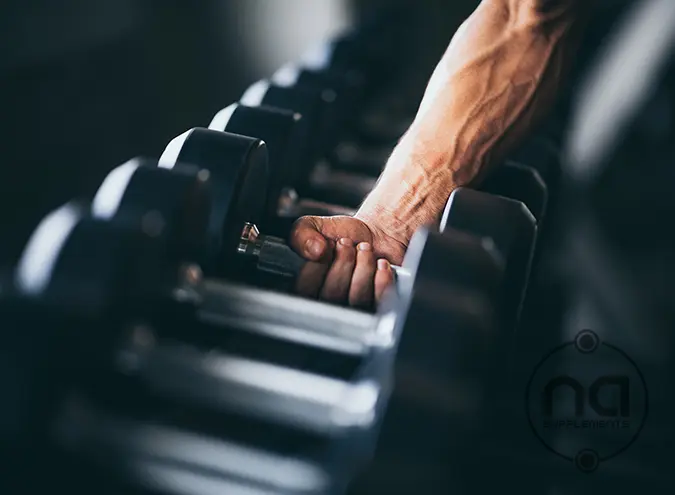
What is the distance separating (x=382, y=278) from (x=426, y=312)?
260mm

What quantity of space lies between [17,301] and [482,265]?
1.23ft

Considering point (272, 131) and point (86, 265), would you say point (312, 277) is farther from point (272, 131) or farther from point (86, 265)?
point (86, 265)

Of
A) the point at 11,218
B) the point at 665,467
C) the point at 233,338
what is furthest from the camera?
the point at 11,218

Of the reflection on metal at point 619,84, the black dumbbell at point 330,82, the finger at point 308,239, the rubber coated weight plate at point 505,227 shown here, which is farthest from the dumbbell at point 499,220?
the reflection on metal at point 619,84

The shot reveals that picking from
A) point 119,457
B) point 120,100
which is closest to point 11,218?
point 120,100

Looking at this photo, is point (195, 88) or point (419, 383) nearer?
point (419, 383)

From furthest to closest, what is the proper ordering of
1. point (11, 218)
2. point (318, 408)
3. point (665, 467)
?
point (11, 218) → point (665, 467) → point (318, 408)

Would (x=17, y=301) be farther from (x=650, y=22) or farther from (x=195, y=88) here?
(x=195, y=88)

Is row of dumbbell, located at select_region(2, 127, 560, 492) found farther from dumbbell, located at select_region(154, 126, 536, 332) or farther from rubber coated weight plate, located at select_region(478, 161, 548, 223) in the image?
rubber coated weight plate, located at select_region(478, 161, 548, 223)

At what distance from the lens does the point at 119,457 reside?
0.70 m

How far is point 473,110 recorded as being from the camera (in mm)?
1184

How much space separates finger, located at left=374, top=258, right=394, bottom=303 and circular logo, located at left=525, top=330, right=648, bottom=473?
0.40 meters

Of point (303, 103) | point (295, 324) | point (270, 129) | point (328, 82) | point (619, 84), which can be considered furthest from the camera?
point (619, 84)

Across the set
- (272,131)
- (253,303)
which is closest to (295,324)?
(253,303)
